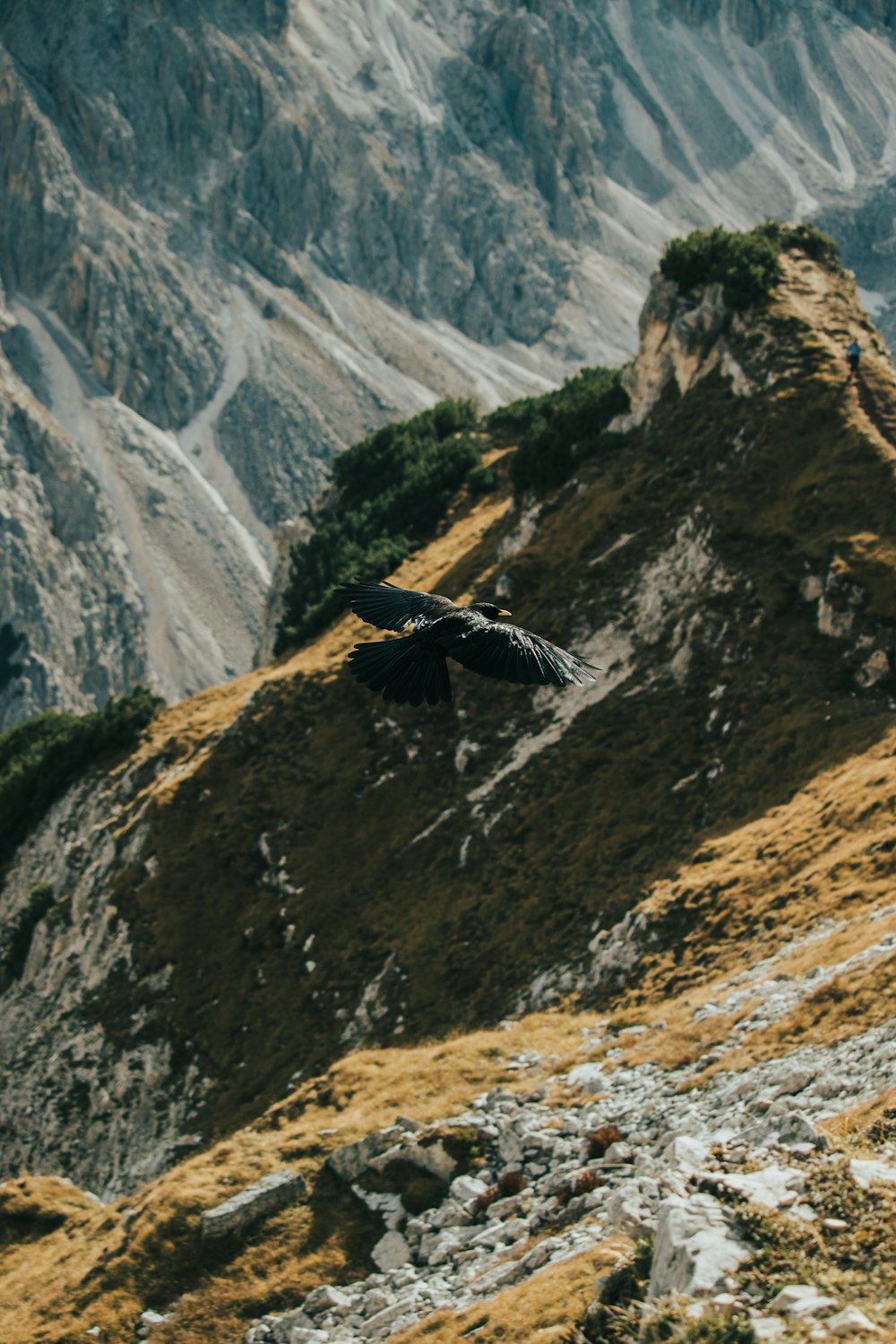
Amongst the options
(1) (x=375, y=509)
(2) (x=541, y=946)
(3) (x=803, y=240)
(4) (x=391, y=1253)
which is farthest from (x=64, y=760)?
(4) (x=391, y=1253)

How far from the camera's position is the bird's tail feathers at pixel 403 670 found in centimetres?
2058

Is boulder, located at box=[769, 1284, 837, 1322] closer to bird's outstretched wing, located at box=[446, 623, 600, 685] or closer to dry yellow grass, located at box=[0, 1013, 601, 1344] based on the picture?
bird's outstretched wing, located at box=[446, 623, 600, 685]

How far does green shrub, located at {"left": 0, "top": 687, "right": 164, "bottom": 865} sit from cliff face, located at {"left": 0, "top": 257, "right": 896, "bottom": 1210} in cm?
476

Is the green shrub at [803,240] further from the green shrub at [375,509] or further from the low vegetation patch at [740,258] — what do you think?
the green shrub at [375,509]

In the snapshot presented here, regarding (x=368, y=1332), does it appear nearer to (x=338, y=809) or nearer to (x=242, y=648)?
(x=338, y=809)

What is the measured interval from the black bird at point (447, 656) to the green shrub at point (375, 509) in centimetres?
4410

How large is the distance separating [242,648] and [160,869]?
140 meters

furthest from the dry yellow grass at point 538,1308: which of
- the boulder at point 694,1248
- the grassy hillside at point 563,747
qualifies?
the grassy hillside at point 563,747

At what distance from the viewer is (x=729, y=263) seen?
57875mm

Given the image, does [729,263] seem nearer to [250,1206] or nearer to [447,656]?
[250,1206]

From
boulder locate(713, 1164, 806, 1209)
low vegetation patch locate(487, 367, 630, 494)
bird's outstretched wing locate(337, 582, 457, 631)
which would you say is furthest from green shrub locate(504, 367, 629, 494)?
boulder locate(713, 1164, 806, 1209)

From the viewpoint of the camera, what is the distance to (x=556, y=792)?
1847 inches

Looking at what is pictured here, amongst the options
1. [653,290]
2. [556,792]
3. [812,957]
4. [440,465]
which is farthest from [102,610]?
[812,957]

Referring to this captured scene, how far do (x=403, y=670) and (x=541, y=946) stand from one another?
22.2m
